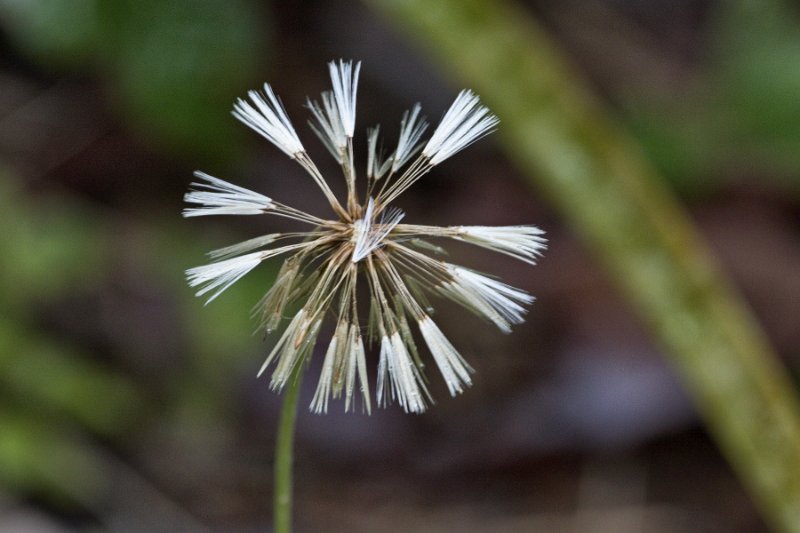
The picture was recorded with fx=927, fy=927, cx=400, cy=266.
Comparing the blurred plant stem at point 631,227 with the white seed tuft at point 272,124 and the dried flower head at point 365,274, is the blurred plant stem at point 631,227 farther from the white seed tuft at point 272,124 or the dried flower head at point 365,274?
the white seed tuft at point 272,124

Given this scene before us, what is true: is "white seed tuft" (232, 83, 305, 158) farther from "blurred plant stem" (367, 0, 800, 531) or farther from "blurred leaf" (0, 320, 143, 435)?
"blurred leaf" (0, 320, 143, 435)

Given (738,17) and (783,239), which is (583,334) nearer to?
(783,239)

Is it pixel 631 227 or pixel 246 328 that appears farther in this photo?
pixel 246 328

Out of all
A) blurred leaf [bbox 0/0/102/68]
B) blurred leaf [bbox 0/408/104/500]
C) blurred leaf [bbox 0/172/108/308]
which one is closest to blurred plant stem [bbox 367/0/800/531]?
blurred leaf [bbox 0/0/102/68]

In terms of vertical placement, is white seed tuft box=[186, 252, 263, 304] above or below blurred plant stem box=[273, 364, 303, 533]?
above

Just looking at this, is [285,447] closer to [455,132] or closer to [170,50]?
[455,132]

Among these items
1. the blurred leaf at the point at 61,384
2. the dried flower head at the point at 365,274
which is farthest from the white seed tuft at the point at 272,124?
the blurred leaf at the point at 61,384

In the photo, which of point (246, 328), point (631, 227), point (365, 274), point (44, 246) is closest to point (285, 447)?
point (365, 274)

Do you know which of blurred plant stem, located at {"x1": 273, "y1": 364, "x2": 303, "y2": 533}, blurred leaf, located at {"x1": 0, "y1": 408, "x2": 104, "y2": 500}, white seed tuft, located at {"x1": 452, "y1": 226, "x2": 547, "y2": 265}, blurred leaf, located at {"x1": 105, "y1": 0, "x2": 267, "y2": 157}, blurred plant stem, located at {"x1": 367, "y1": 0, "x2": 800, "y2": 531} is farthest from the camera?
blurred leaf, located at {"x1": 105, "y1": 0, "x2": 267, "y2": 157}
